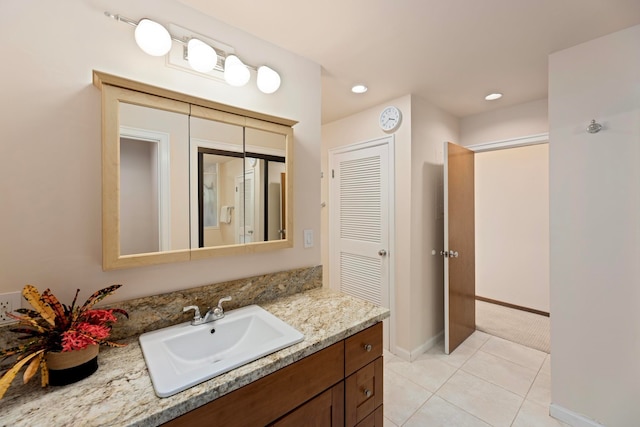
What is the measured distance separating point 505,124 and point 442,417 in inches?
102

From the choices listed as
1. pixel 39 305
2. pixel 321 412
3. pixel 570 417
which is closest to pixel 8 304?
pixel 39 305

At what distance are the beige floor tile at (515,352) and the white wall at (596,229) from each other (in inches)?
27.0

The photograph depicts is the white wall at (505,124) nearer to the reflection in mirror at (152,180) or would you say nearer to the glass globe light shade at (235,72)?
the glass globe light shade at (235,72)

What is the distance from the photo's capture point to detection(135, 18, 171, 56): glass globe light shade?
1.15 metres

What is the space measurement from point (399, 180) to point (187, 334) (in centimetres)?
198

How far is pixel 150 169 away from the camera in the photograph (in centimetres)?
120

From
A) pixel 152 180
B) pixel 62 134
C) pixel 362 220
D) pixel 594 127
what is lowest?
pixel 362 220

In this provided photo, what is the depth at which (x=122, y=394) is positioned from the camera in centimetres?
80

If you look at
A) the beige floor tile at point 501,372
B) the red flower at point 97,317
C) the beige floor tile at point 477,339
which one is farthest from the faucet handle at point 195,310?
the beige floor tile at point 477,339

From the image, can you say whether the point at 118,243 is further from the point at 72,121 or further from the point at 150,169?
the point at 72,121

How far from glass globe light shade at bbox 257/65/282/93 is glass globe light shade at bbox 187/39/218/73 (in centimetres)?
28

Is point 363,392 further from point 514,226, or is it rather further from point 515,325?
point 514,226

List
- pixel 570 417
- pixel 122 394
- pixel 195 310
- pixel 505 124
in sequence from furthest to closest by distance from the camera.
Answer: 1. pixel 505 124
2. pixel 570 417
3. pixel 195 310
4. pixel 122 394

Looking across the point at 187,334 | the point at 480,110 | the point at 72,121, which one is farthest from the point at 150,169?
the point at 480,110
